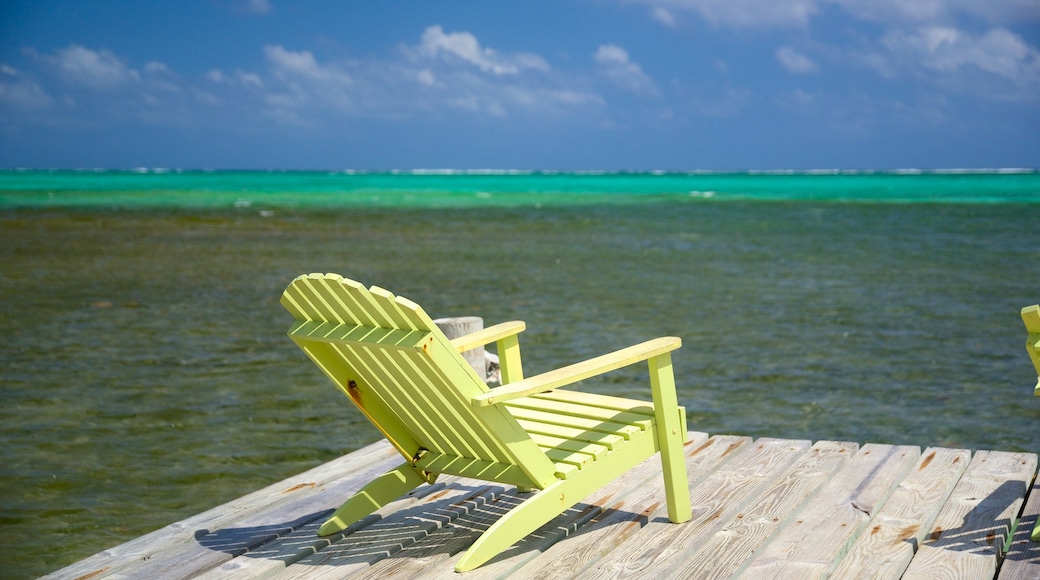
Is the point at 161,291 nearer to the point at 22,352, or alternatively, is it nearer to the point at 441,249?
the point at 22,352

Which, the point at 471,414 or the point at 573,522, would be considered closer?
the point at 471,414

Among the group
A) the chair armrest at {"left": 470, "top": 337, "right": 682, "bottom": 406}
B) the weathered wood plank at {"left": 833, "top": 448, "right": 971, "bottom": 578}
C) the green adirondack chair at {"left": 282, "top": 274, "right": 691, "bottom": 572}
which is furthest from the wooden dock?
the chair armrest at {"left": 470, "top": 337, "right": 682, "bottom": 406}

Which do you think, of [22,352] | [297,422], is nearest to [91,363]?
[22,352]

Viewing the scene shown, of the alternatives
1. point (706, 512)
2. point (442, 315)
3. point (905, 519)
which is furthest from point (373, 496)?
point (442, 315)

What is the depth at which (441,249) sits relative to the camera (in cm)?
2078

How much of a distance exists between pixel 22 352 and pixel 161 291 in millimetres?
4467

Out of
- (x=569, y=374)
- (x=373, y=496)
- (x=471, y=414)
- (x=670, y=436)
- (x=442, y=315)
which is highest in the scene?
(x=569, y=374)

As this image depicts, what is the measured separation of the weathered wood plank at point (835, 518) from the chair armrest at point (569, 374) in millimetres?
820

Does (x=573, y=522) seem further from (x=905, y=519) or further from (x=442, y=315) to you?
(x=442, y=315)

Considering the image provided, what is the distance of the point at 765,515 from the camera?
12.9 feet

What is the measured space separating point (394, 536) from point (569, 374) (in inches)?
40.1

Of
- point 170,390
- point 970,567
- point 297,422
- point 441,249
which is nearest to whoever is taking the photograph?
point 970,567

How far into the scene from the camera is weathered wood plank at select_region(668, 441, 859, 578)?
3.45m

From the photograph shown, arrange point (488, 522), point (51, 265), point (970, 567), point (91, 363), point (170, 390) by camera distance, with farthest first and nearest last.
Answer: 1. point (51, 265)
2. point (91, 363)
3. point (170, 390)
4. point (488, 522)
5. point (970, 567)
